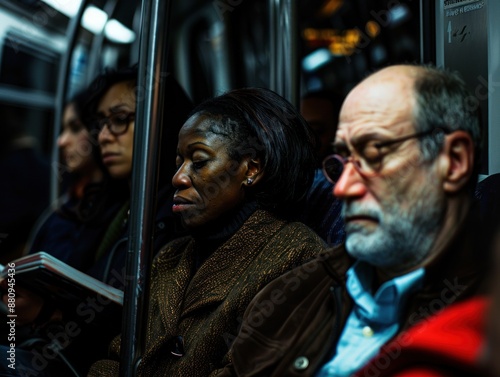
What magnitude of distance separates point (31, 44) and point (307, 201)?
4456mm

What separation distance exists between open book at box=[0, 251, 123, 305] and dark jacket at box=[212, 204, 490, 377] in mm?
658

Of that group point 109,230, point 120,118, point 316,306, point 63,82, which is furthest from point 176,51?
point 316,306

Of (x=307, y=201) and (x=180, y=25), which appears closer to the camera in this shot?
(x=307, y=201)

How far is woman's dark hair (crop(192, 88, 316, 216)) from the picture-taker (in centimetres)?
255

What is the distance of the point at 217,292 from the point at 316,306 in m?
0.54

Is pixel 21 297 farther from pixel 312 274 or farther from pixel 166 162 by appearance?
pixel 312 274

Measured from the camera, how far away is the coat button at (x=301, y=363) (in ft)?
5.92

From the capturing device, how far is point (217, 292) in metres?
2.39

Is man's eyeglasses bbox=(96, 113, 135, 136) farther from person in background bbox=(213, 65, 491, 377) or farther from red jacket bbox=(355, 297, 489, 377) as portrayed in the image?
red jacket bbox=(355, 297, 489, 377)

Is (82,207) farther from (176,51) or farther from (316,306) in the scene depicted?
(176,51)

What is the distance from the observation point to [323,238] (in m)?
2.70

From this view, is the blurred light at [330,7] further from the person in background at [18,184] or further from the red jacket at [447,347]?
the red jacket at [447,347]

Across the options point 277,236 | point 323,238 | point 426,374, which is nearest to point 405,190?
point 426,374

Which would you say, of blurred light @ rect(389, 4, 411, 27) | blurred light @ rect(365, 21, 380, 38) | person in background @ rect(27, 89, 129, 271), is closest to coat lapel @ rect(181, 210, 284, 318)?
person in background @ rect(27, 89, 129, 271)
